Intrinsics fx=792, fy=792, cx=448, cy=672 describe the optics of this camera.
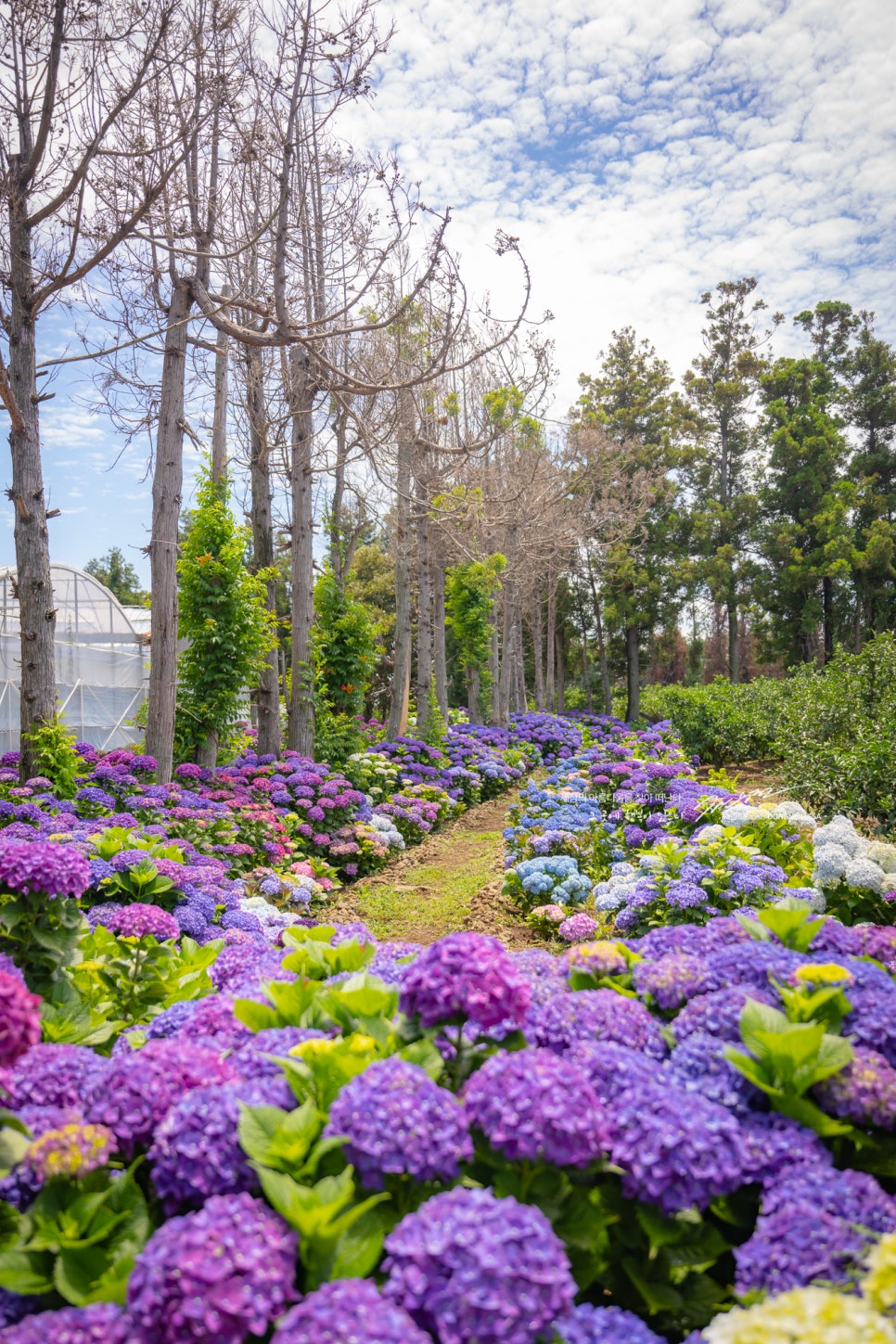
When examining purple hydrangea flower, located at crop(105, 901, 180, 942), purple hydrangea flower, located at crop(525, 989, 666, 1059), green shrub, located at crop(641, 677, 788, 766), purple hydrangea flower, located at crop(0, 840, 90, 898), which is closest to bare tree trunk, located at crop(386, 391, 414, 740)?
green shrub, located at crop(641, 677, 788, 766)

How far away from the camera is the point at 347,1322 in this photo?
1144mm

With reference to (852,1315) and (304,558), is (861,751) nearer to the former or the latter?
(852,1315)

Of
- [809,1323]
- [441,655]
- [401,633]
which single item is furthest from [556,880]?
[441,655]

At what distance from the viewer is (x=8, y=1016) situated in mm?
1649

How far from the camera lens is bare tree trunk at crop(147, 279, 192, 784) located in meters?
8.00

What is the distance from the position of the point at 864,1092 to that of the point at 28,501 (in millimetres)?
7743

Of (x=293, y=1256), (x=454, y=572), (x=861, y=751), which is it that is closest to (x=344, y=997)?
(x=293, y=1256)

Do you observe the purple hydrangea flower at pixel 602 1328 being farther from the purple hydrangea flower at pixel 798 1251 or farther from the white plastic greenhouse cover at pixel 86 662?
the white plastic greenhouse cover at pixel 86 662

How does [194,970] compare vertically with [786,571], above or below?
below

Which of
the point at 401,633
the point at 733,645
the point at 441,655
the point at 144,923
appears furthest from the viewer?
the point at 733,645

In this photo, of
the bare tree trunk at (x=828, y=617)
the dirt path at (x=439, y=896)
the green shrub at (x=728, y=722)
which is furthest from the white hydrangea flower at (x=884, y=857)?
the bare tree trunk at (x=828, y=617)

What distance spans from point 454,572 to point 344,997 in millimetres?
18742

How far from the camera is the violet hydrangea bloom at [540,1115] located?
56.2 inches

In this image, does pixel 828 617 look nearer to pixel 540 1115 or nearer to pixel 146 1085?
pixel 540 1115
